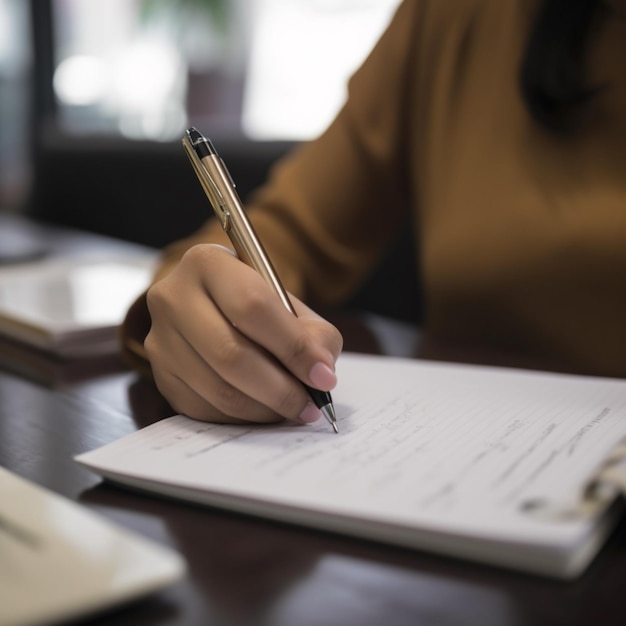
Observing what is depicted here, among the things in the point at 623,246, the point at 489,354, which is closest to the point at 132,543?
the point at 489,354

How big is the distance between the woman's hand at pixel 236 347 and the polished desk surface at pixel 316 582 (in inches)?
2.9

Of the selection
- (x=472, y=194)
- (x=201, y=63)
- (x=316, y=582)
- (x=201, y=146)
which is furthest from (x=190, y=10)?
(x=316, y=582)

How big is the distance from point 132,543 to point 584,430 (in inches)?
8.6

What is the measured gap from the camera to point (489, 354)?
0.61 metres

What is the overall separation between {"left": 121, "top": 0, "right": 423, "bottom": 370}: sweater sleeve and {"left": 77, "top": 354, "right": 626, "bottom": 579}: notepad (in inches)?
14.8

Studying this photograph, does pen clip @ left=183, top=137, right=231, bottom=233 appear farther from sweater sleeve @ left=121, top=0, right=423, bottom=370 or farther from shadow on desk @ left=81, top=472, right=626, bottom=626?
sweater sleeve @ left=121, top=0, right=423, bottom=370

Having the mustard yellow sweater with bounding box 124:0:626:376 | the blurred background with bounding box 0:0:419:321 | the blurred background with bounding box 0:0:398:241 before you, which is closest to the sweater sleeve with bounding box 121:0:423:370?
the mustard yellow sweater with bounding box 124:0:626:376

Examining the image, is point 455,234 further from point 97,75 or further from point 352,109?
point 97,75

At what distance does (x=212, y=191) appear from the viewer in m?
0.45

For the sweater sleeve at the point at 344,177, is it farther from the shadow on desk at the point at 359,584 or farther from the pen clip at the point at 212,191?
the shadow on desk at the point at 359,584

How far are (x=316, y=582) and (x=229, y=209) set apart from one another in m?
0.24

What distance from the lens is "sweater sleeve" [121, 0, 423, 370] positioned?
0.82 meters

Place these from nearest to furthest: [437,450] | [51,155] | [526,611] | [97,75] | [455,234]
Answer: [526,611]
[437,450]
[455,234]
[51,155]
[97,75]

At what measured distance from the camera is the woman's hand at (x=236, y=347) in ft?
1.26
